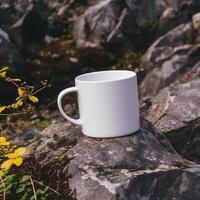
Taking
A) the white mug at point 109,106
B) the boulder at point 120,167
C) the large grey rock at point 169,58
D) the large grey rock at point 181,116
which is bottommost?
the large grey rock at point 169,58

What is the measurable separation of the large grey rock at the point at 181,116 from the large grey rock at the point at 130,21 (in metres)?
3.45

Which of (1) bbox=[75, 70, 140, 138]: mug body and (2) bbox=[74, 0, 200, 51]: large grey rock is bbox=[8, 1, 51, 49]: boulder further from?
(1) bbox=[75, 70, 140, 138]: mug body

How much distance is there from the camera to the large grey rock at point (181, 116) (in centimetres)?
367

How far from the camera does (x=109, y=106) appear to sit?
8.21ft

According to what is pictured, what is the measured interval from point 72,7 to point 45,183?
6.49m

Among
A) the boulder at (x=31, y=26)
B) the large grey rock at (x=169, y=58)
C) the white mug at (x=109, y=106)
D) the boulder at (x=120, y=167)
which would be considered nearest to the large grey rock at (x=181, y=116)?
the boulder at (x=120, y=167)

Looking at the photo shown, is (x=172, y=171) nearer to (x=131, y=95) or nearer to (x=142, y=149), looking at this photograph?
(x=142, y=149)

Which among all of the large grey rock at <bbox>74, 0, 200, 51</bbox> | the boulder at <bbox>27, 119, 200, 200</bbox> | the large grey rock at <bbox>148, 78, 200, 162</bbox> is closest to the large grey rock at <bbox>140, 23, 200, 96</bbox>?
the large grey rock at <bbox>74, 0, 200, 51</bbox>

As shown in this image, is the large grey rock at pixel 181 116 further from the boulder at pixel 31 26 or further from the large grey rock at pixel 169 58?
the boulder at pixel 31 26

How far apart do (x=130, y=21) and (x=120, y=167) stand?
18.2ft

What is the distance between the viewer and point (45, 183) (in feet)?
7.77

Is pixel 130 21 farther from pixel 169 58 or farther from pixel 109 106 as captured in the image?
pixel 109 106

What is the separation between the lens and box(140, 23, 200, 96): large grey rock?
6.80 metres

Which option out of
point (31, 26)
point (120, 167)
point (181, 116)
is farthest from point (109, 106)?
point (31, 26)
